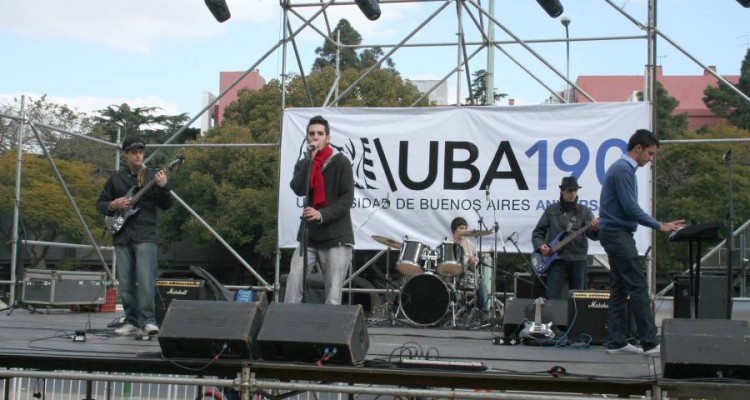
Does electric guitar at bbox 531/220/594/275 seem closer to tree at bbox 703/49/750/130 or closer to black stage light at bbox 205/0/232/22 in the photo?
black stage light at bbox 205/0/232/22

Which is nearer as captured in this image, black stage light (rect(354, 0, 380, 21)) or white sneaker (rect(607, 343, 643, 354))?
white sneaker (rect(607, 343, 643, 354))

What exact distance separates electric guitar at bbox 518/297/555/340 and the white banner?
2.63 meters

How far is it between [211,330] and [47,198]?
107 ft

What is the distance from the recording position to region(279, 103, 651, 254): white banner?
1070 cm

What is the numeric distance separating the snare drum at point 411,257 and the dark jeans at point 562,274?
6.16 ft

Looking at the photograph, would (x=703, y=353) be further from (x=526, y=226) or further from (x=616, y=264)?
(x=526, y=226)

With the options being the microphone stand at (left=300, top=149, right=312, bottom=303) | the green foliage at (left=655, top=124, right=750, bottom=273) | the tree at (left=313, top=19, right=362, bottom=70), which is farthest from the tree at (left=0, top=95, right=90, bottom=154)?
the microphone stand at (left=300, top=149, right=312, bottom=303)

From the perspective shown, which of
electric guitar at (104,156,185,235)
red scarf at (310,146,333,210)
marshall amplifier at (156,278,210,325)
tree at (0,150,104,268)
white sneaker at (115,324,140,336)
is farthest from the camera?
tree at (0,150,104,268)

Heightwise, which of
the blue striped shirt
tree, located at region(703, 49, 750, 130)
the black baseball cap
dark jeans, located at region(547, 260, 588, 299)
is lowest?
dark jeans, located at region(547, 260, 588, 299)

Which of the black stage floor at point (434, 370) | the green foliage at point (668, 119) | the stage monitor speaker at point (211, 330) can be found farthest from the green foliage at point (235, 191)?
the stage monitor speaker at point (211, 330)

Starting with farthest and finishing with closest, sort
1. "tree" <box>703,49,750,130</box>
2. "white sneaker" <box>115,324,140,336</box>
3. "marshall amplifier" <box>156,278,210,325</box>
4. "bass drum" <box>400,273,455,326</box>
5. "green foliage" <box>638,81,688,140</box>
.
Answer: "tree" <box>703,49,750,130</box>, "green foliage" <box>638,81,688,140</box>, "bass drum" <box>400,273,455,326</box>, "marshall amplifier" <box>156,278,210,325</box>, "white sneaker" <box>115,324,140,336</box>

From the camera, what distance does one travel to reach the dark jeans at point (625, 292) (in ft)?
22.1

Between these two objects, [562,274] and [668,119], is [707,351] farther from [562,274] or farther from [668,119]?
[668,119]

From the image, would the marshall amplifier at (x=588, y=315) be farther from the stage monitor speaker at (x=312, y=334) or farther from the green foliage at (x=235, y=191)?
the green foliage at (x=235, y=191)
